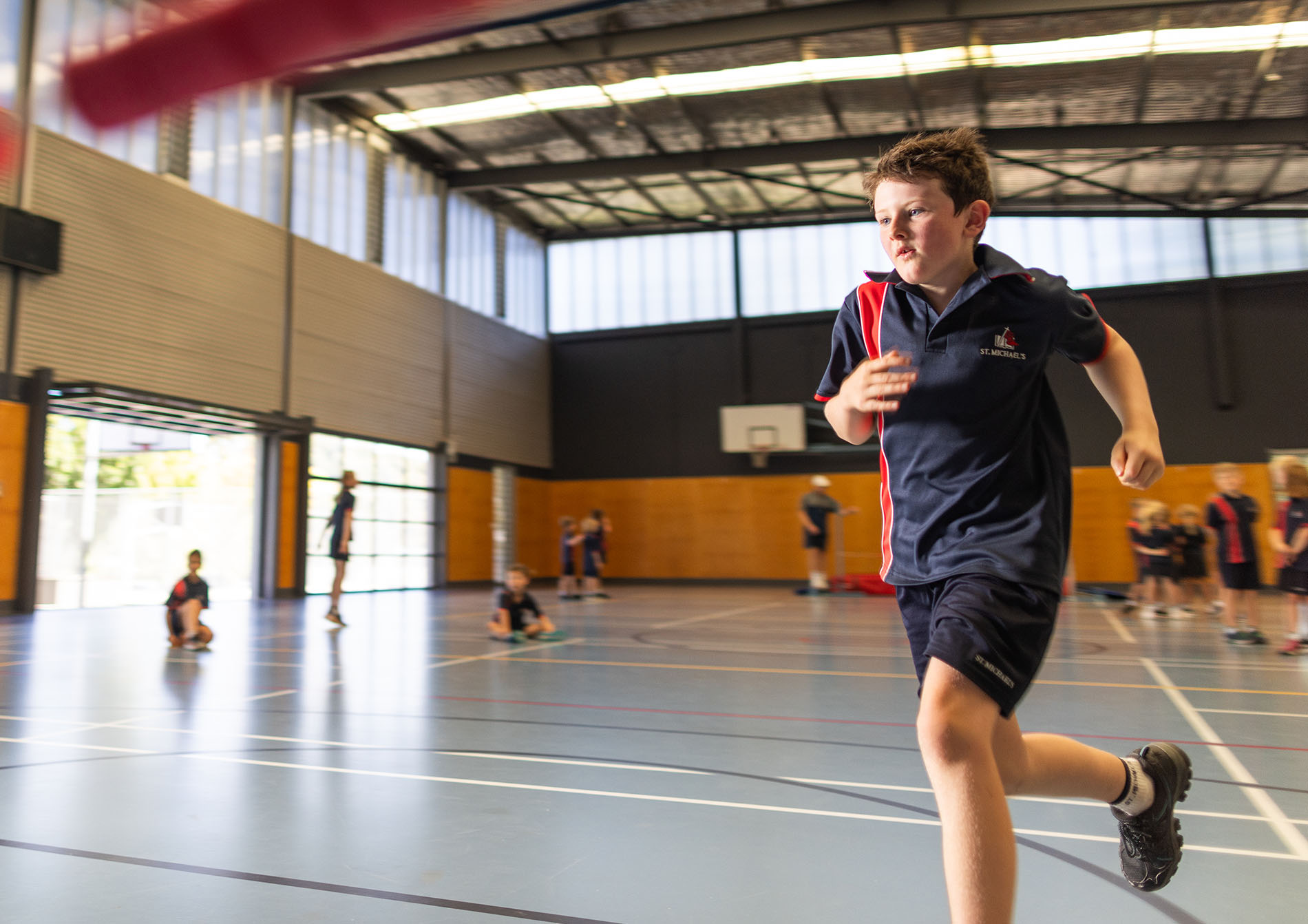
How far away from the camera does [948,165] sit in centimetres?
195

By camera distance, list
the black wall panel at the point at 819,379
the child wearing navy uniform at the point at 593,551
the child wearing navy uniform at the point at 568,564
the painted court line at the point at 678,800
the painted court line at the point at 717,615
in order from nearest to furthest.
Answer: the painted court line at the point at 678,800 < the painted court line at the point at 717,615 < the child wearing navy uniform at the point at 568,564 < the child wearing navy uniform at the point at 593,551 < the black wall panel at the point at 819,379

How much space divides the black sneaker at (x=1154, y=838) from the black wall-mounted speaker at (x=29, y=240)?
14.1 meters

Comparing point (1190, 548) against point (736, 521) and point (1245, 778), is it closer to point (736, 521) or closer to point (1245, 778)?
point (1245, 778)

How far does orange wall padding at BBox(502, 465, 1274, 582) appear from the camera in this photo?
20297 mm

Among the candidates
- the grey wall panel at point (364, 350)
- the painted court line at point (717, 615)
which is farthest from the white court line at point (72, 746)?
the grey wall panel at point (364, 350)

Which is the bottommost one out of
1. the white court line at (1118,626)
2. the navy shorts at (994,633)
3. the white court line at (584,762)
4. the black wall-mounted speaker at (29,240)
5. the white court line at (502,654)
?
the white court line at (1118,626)

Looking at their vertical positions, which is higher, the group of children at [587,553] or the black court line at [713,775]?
the group of children at [587,553]

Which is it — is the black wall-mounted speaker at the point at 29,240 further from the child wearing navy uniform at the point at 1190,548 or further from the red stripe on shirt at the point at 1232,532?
the child wearing navy uniform at the point at 1190,548

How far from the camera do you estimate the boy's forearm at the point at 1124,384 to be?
199cm

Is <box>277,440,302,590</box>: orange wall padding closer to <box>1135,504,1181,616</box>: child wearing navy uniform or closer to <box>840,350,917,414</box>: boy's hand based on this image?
<box>1135,504,1181,616</box>: child wearing navy uniform

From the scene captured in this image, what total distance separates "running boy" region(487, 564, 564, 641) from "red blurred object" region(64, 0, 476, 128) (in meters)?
4.85

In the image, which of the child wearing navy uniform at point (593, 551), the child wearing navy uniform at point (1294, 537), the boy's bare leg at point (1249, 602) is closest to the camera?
the child wearing navy uniform at point (1294, 537)

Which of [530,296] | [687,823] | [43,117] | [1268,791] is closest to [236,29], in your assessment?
[687,823]

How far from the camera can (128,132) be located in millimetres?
13742
